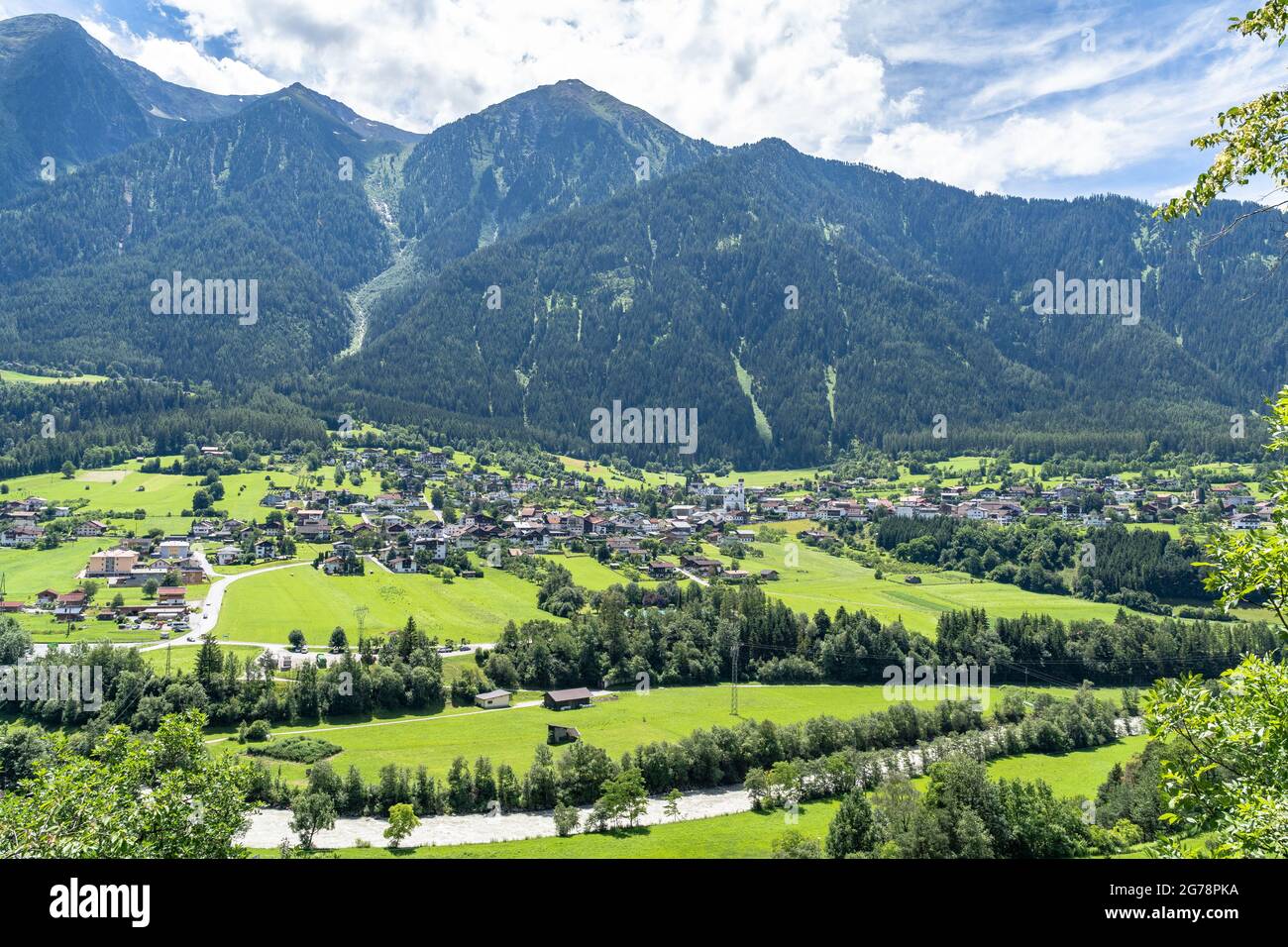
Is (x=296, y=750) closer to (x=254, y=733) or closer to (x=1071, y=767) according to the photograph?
(x=254, y=733)

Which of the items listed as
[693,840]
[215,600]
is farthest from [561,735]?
[215,600]

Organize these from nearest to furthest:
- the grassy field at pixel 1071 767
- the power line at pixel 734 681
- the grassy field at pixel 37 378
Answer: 1. the grassy field at pixel 1071 767
2. the power line at pixel 734 681
3. the grassy field at pixel 37 378

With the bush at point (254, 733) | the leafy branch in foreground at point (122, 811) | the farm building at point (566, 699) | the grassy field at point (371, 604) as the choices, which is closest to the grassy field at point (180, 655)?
the grassy field at point (371, 604)

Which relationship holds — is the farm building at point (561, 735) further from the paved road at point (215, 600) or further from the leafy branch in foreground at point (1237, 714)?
the leafy branch in foreground at point (1237, 714)

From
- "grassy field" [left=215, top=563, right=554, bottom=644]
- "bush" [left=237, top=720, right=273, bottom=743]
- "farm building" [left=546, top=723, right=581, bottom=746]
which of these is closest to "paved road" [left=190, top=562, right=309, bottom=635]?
"grassy field" [left=215, top=563, right=554, bottom=644]
